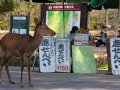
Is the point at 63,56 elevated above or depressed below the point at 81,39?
below

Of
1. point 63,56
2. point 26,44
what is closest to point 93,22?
point 63,56

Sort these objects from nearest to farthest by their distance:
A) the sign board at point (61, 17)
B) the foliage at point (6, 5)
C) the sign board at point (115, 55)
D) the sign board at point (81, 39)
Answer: the sign board at point (115, 55) → the sign board at point (81, 39) → the sign board at point (61, 17) → the foliage at point (6, 5)

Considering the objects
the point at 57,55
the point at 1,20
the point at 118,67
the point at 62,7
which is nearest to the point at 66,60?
the point at 57,55

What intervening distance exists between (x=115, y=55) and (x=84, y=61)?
3.72ft

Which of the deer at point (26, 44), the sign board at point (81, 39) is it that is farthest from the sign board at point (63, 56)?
the deer at point (26, 44)

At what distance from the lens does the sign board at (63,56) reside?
643 inches

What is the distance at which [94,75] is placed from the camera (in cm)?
1555

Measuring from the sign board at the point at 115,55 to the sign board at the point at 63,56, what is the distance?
1.58 meters

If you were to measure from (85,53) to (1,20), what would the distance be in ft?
144

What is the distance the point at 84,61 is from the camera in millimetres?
16250

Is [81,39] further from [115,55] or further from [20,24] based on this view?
[20,24]

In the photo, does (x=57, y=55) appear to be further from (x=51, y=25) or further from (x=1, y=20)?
(x=1, y=20)

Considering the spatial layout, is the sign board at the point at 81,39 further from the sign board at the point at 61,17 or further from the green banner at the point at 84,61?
the sign board at the point at 61,17

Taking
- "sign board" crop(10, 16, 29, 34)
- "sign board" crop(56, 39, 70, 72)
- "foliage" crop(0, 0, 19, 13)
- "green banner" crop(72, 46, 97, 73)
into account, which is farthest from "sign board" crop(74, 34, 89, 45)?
"foliage" crop(0, 0, 19, 13)
